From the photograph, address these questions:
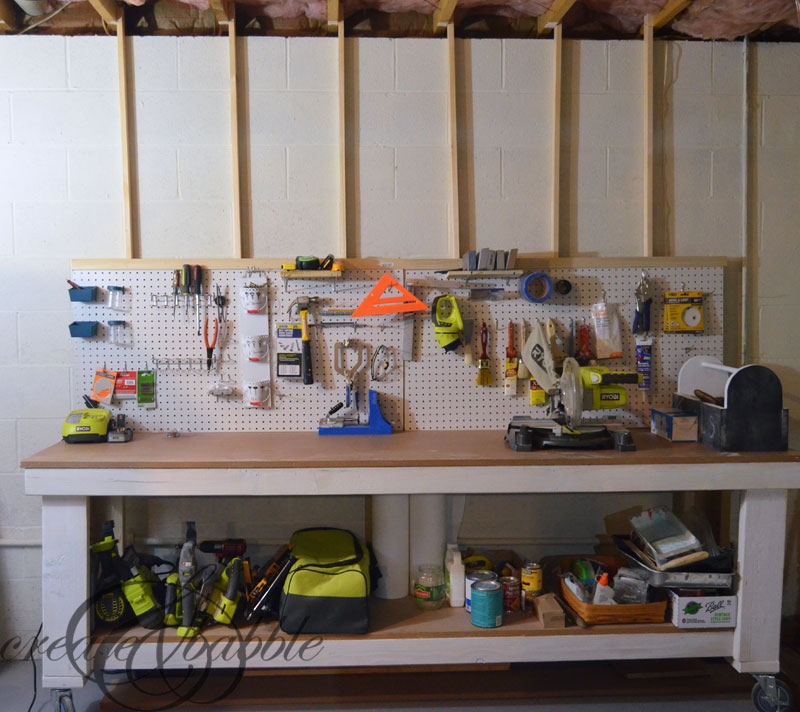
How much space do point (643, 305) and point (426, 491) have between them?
116 centimetres

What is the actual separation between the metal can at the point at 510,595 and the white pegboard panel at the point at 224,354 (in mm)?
701

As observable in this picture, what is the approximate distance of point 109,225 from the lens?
2.53 meters

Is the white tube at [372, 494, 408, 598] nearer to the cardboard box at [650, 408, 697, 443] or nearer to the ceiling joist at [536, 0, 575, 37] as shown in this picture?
the cardboard box at [650, 408, 697, 443]

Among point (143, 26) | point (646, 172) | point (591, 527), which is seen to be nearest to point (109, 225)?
point (143, 26)

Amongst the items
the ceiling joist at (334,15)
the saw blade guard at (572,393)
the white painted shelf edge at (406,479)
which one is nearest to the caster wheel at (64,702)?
the white painted shelf edge at (406,479)

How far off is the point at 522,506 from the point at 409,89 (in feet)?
5.67

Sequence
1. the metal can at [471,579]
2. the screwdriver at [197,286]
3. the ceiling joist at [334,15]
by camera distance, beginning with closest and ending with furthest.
Answer: the metal can at [471,579] → the ceiling joist at [334,15] → the screwdriver at [197,286]

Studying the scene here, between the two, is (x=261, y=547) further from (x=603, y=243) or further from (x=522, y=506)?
(x=603, y=243)

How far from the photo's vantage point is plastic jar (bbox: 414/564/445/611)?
2307 millimetres

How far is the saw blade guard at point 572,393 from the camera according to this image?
216 cm

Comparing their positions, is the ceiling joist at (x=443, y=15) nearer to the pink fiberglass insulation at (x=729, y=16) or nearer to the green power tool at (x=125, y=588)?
the pink fiberglass insulation at (x=729, y=16)

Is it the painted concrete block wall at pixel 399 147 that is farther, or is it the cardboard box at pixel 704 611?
the painted concrete block wall at pixel 399 147

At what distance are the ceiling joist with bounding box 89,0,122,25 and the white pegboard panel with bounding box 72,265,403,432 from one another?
934 millimetres

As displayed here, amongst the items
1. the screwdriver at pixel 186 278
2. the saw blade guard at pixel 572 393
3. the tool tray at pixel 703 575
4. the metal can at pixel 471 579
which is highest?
the screwdriver at pixel 186 278
